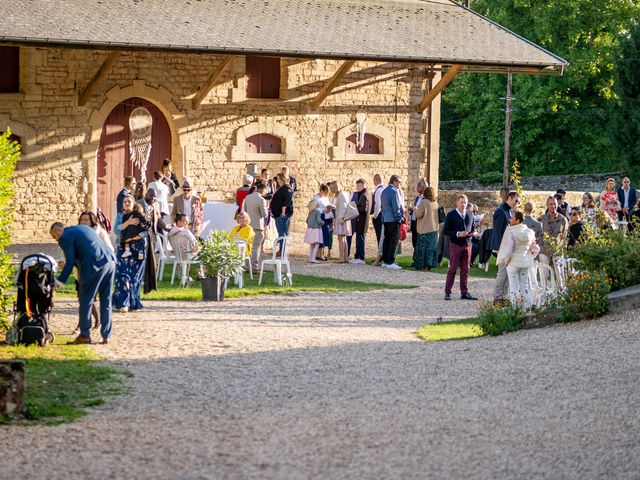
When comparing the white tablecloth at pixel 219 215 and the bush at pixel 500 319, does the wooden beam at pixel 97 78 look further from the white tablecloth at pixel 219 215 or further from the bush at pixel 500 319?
the bush at pixel 500 319

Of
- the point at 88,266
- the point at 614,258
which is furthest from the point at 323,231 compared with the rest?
the point at 88,266

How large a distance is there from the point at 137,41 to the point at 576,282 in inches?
412

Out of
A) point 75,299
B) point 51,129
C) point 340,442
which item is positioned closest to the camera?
point 340,442

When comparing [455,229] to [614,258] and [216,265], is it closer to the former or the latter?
[614,258]

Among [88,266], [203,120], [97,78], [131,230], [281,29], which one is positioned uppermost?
[281,29]

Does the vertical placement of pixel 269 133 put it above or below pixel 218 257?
above

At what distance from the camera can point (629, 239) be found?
50.4 feet

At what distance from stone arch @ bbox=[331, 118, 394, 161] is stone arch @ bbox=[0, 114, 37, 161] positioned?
6508 millimetres

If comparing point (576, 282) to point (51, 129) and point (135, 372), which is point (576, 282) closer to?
point (135, 372)

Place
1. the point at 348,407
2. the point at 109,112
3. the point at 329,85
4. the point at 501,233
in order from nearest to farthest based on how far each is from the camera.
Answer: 1. the point at 348,407
2. the point at 501,233
3. the point at 109,112
4. the point at 329,85

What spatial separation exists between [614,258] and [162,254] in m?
7.02

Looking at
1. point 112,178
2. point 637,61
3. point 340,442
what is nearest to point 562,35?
point 637,61

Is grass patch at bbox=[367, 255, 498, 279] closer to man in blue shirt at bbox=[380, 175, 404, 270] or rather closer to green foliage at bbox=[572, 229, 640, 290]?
man in blue shirt at bbox=[380, 175, 404, 270]

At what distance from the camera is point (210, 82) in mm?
23938
